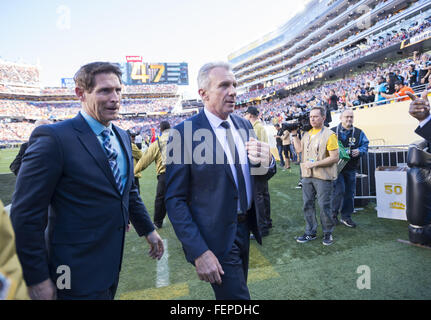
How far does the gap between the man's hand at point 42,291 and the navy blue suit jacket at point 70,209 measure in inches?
1.0

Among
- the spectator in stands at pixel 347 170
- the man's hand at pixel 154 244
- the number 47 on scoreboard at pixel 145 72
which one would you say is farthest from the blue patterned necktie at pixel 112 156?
the number 47 on scoreboard at pixel 145 72

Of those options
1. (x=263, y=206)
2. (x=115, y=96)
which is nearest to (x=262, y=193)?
(x=263, y=206)

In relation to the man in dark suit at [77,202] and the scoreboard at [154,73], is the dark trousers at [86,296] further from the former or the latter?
the scoreboard at [154,73]

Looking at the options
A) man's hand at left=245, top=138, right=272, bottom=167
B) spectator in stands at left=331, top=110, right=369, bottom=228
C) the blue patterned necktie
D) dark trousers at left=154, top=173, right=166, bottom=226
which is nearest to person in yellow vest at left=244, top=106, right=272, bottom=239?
spectator in stands at left=331, top=110, right=369, bottom=228

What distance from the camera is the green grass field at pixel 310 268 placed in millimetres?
2602

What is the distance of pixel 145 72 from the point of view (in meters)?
69.5

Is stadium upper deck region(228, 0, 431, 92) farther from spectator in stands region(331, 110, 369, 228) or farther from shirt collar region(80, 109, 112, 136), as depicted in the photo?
shirt collar region(80, 109, 112, 136)

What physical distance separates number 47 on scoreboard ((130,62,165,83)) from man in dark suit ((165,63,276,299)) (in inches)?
2889

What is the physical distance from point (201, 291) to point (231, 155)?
1754mm

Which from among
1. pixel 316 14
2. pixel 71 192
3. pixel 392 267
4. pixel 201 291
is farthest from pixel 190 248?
pixel 316 14

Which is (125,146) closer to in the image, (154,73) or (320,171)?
(320,171)

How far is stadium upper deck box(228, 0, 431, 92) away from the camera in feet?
99.0

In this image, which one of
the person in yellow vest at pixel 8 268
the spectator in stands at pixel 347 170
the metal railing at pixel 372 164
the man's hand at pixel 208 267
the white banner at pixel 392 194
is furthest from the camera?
the metal railing at pixel 372 164
